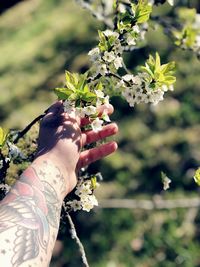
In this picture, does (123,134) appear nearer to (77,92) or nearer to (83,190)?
(83,190)

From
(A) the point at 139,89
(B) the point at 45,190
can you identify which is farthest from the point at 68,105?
(B) the point at 45,190

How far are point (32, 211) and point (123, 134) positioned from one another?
2858 mm

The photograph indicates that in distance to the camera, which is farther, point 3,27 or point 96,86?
point 3,27

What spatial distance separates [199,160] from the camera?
4961 mm

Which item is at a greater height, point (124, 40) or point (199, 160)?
point (124, 40)

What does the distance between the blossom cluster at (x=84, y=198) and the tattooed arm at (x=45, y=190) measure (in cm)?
5

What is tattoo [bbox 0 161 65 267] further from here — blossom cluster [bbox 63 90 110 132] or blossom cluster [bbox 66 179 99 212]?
blossom cluster [bbox 63 90 110 132]

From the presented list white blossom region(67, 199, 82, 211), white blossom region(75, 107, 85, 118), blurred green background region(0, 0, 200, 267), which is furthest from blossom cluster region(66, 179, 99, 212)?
blurred green background region(0, 0, 200, 267)

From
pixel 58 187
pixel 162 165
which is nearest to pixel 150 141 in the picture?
pixel 162 165

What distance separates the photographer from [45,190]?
250 cm

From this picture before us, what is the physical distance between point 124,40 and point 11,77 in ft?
11.3

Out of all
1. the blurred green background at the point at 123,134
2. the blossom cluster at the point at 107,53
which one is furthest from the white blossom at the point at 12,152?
the blurred green background at the point at 123,134

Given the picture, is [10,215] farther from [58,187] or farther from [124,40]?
[124,40]

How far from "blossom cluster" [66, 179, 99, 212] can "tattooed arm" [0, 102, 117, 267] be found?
5 cm
